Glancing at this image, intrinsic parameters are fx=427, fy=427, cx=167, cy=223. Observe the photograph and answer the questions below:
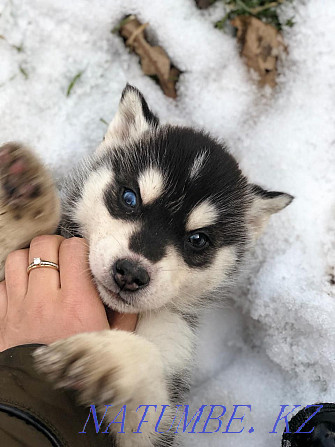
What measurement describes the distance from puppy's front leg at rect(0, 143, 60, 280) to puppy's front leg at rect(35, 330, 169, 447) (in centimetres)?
68

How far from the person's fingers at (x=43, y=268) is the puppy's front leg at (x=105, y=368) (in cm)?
53

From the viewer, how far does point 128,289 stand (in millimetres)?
1961

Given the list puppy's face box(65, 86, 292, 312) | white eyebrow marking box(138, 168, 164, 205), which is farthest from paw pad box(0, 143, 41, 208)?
white eyebrow marking box(138, 168, 164, 205)

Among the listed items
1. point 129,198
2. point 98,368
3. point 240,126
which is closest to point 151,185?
point 129,198

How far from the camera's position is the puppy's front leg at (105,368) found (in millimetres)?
1536

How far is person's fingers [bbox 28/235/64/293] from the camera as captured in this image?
2.14 meters

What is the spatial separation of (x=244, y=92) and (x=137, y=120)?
3.96 feet

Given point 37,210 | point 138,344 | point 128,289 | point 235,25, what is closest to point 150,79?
point 235,25

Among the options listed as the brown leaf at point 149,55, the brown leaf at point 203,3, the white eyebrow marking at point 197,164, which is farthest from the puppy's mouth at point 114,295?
the brown leaf at point 203,3

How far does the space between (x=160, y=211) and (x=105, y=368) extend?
0.82 meters

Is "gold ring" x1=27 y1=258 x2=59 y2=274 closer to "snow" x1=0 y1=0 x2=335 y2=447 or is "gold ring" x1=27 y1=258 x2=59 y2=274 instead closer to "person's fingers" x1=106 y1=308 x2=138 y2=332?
"person's fingers" x1=106 y1=308 x2=138 y2=332

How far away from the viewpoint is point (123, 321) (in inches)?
87.4

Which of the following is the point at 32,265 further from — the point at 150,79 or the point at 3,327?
the point at 150,79

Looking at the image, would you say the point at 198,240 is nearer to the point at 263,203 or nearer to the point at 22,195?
the point at 263,203
